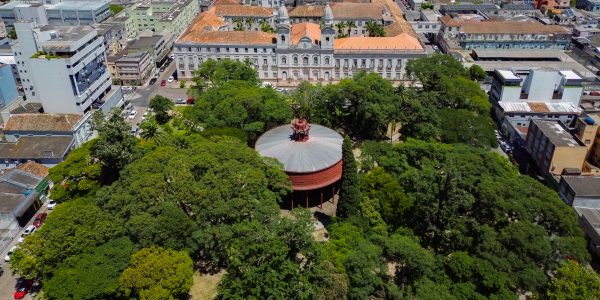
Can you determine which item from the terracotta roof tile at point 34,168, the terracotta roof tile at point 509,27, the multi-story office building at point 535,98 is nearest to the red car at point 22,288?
the terracotta roof tile at point 34,168

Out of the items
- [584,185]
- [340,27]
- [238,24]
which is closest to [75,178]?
[584,185]

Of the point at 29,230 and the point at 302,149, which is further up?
the point at 302,149

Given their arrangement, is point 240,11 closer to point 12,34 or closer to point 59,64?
point 59,64

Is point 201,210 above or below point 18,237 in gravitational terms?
above

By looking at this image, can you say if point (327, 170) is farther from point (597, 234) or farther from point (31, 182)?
point (31, 182)

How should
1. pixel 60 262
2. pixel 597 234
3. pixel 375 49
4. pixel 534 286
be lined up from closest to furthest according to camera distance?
pixel 534 286 → pixel 60 262 → pixel 597 234 → pixel 375 49

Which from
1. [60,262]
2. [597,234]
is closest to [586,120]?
[597,234]
